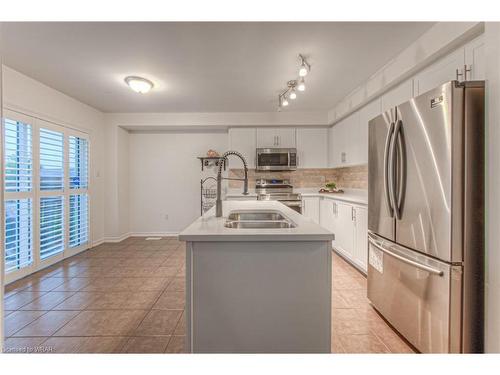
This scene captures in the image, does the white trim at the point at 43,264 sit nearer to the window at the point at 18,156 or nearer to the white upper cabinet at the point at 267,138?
the window at the point at 18,156

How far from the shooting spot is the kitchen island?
3.98 feet

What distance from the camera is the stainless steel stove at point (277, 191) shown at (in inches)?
172

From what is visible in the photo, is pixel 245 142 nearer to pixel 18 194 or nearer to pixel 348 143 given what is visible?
pixel 348 143

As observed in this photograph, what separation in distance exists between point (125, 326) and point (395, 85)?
3.44m

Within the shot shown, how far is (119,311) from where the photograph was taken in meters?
2.20

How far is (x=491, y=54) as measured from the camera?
4.55 ft

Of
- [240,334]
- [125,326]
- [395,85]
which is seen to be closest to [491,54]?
[395,85]

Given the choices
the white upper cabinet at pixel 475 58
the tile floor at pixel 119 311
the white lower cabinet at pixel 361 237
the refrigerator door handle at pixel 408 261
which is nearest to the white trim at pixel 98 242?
the tile floor at pixel 119 311

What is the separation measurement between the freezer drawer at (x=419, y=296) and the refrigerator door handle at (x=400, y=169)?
298 mm

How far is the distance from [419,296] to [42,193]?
4140mm

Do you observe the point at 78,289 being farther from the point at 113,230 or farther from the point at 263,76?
the point at 263,76

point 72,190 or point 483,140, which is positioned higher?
point 483,140

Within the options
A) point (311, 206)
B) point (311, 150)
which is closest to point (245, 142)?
point (311, 150)

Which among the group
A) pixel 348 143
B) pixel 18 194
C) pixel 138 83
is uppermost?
pixel 138 83
